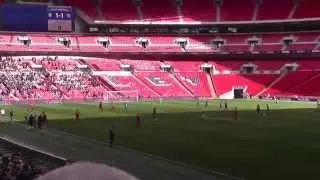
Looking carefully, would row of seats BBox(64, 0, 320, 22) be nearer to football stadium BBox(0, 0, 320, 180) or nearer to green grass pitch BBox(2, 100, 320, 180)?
football stadium BBox(0, 0, 320, 180)

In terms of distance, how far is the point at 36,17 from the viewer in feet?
326

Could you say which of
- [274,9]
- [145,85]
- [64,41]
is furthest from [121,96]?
[274,9]

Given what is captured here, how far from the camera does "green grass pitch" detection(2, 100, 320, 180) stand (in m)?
24.8

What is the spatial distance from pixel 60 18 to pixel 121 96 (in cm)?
2080

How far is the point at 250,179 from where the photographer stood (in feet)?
71.9

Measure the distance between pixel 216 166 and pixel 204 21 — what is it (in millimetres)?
84691

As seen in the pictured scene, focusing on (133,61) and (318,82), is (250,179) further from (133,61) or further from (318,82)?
(133,61)

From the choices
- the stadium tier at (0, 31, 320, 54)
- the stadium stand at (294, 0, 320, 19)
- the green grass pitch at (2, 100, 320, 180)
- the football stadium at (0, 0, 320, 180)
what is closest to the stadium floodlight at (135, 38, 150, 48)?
the stadium tier at (0, 31, 320, 54)

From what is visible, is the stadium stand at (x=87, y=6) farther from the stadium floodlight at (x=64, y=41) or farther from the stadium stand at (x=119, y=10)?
the stadium floodlight at (x=64, y=41)

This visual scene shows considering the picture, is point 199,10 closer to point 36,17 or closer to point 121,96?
point 121,96

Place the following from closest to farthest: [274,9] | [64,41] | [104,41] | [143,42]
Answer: [64,41], [104,41], [143,42], [274,9]

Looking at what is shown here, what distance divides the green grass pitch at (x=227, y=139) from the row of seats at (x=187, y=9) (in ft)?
174

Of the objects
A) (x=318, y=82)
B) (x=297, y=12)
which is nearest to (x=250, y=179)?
(x=318, y=82)

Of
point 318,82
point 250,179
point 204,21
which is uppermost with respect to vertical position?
point 204,21
